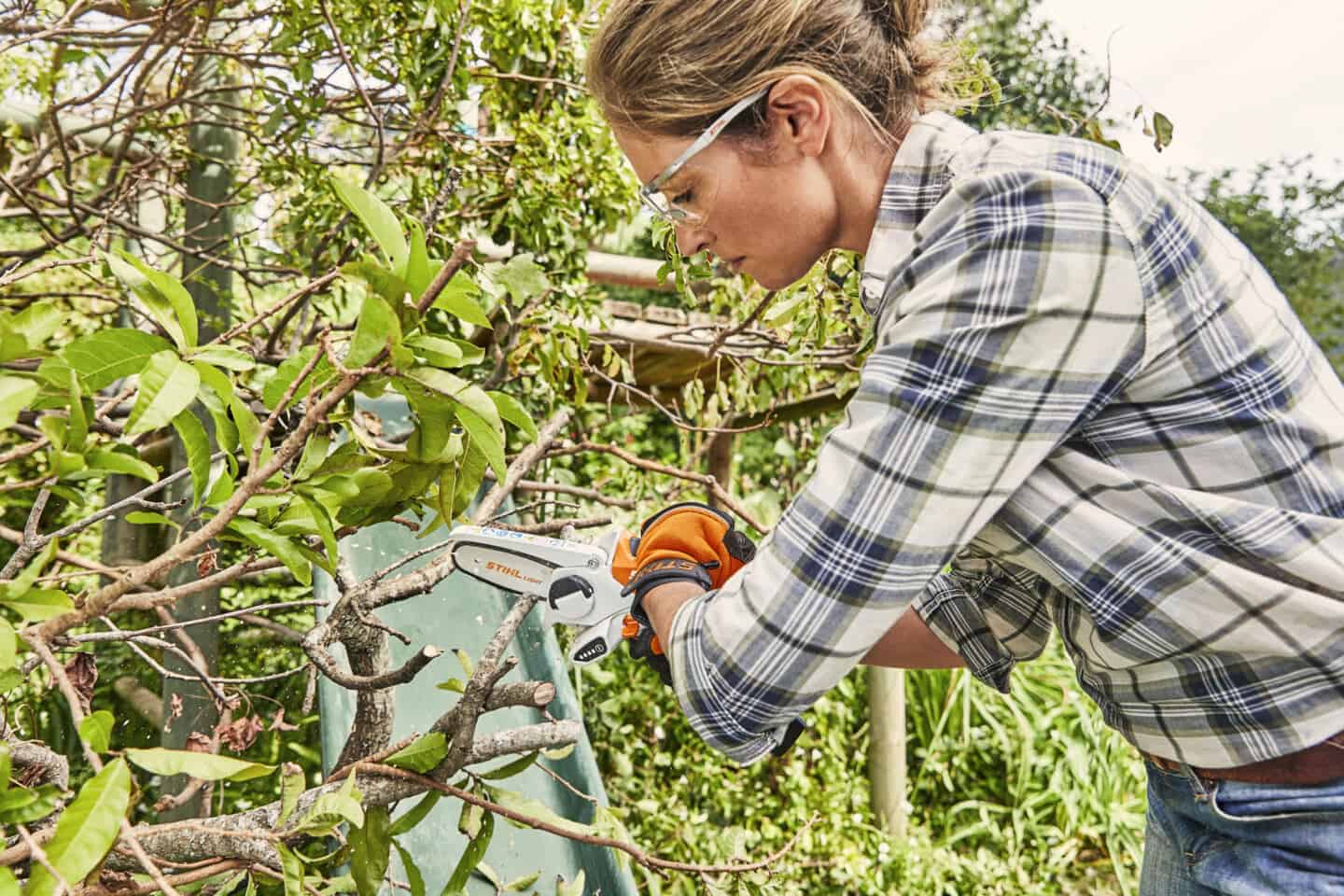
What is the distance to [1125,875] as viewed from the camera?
369 centimetres

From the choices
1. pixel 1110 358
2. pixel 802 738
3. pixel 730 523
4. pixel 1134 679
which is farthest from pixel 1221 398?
pixel 802 738

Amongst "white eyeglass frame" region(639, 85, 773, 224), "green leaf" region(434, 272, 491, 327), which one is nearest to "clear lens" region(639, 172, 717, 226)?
"white eyeglass frame" region(639, 85, 773, 224)

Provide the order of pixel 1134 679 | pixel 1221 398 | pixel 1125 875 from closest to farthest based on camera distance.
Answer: pixel 1221 398 < pixel 1134 679 < pixel 1125 875

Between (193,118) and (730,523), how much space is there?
8.10 ft

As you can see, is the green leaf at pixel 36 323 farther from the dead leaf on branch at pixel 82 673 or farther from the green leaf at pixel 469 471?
the dead leaf on branch at pixel 82 673

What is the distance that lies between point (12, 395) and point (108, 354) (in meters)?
0.14

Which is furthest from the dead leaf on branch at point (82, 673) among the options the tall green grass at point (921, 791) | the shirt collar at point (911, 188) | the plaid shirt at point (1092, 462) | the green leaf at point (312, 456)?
the tall green grass at point (921, 791)

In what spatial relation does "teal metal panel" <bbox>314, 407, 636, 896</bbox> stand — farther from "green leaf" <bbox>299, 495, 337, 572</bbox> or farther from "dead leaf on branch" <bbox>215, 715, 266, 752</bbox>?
"green leaf" <bbox>299, 495, 337, 572</bbox>

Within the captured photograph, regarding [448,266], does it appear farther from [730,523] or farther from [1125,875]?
[1125,875]

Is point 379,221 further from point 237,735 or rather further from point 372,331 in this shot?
point 237,735

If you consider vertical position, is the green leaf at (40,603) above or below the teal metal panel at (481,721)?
above

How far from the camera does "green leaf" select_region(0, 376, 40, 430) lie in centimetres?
70

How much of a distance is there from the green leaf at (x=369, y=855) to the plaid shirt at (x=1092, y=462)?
1.66 ft

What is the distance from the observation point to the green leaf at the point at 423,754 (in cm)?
117
